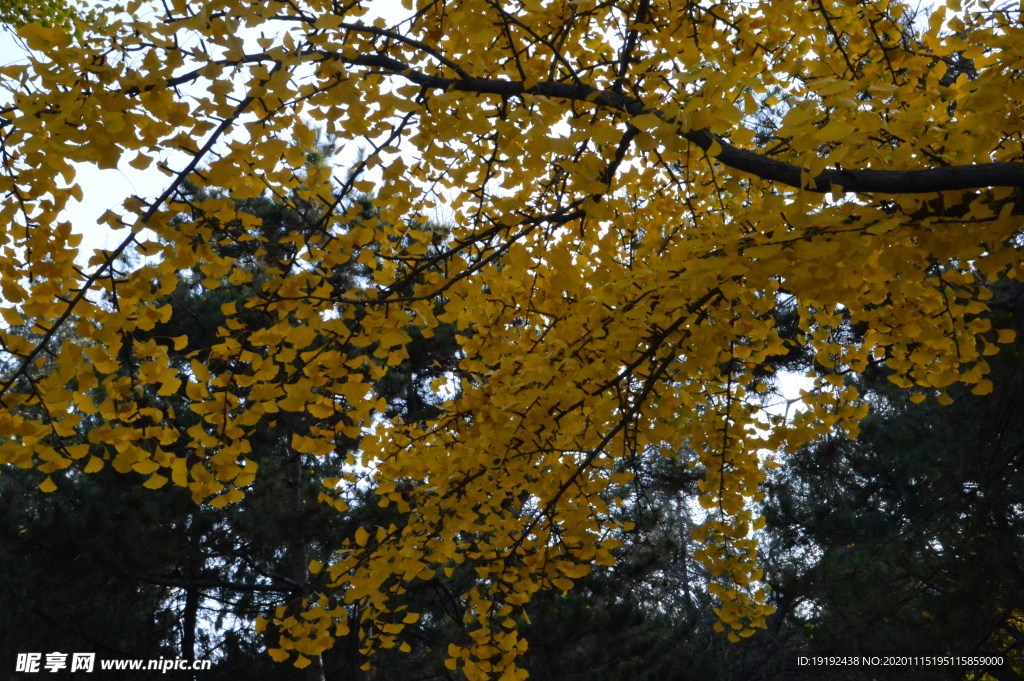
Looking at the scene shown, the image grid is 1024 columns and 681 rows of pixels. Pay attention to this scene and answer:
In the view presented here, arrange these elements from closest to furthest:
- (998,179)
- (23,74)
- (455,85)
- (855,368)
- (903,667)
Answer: (998,179), (23,74), (455,85), (855,368), (903,667)

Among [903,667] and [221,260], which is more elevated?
[221,260]

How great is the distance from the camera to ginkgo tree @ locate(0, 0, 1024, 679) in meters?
1.51

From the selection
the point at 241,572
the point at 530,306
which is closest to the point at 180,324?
the point at 241,572

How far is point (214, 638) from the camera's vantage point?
26.2 ft

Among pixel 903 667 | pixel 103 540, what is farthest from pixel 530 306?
pixel 103 540

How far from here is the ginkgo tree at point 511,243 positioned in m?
1.51

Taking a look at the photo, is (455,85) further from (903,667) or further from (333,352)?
(903,667)

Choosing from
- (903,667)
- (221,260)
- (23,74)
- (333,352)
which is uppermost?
(23,74)

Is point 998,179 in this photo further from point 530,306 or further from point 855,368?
point 530,306

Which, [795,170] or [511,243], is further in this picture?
[511,243]

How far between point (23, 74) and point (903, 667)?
5.61 metres

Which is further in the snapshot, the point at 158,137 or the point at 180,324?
the point at 180,324

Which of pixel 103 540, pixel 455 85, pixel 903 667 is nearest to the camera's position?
pixel 455 85

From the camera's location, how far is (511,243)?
221 centimetres
